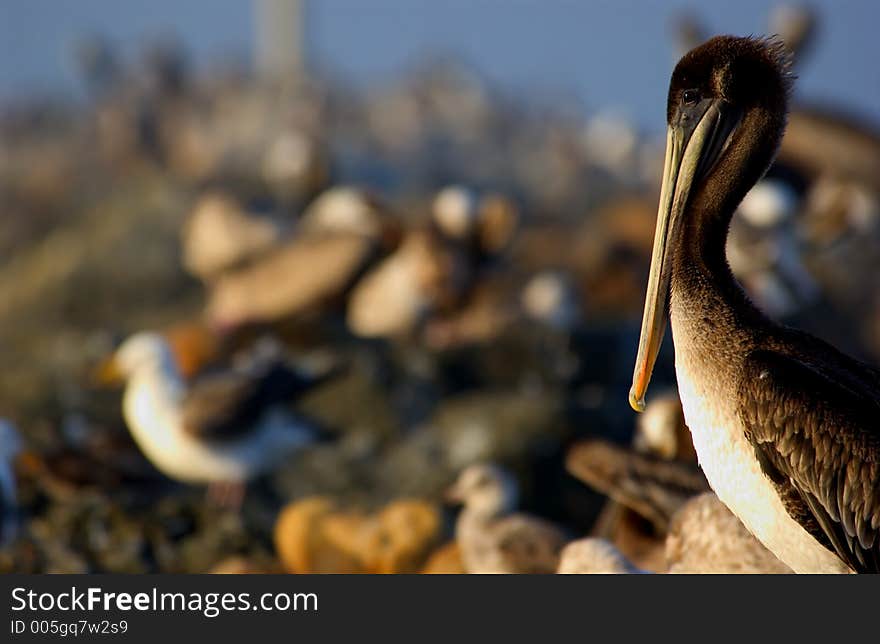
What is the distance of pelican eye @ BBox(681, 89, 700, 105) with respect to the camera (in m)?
4.78

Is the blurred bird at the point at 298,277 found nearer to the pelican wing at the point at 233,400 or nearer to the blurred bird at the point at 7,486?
the pelican wing at the point at 233,400

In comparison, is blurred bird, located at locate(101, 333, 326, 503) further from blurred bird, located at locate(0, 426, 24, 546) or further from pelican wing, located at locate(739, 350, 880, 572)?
pelican wing, located at locate(739, 350, 880, 572)

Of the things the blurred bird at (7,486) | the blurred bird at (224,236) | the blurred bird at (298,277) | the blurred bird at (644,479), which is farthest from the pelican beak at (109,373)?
the blurred bird at (644,479)

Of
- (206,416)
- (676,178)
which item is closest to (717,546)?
(676,178)

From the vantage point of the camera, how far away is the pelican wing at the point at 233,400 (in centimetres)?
950

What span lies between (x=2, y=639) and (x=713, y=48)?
124 inches

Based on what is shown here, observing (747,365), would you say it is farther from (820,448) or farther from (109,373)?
(109,373)

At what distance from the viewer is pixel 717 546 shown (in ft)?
18.0

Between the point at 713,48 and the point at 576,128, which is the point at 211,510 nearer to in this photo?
the point at 713,48

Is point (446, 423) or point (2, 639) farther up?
point (446, 423)

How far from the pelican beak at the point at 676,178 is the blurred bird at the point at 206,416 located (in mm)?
5196

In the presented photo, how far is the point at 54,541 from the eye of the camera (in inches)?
327

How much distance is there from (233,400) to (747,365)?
5.53 metres

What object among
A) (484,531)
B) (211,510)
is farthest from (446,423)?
(484,531)
